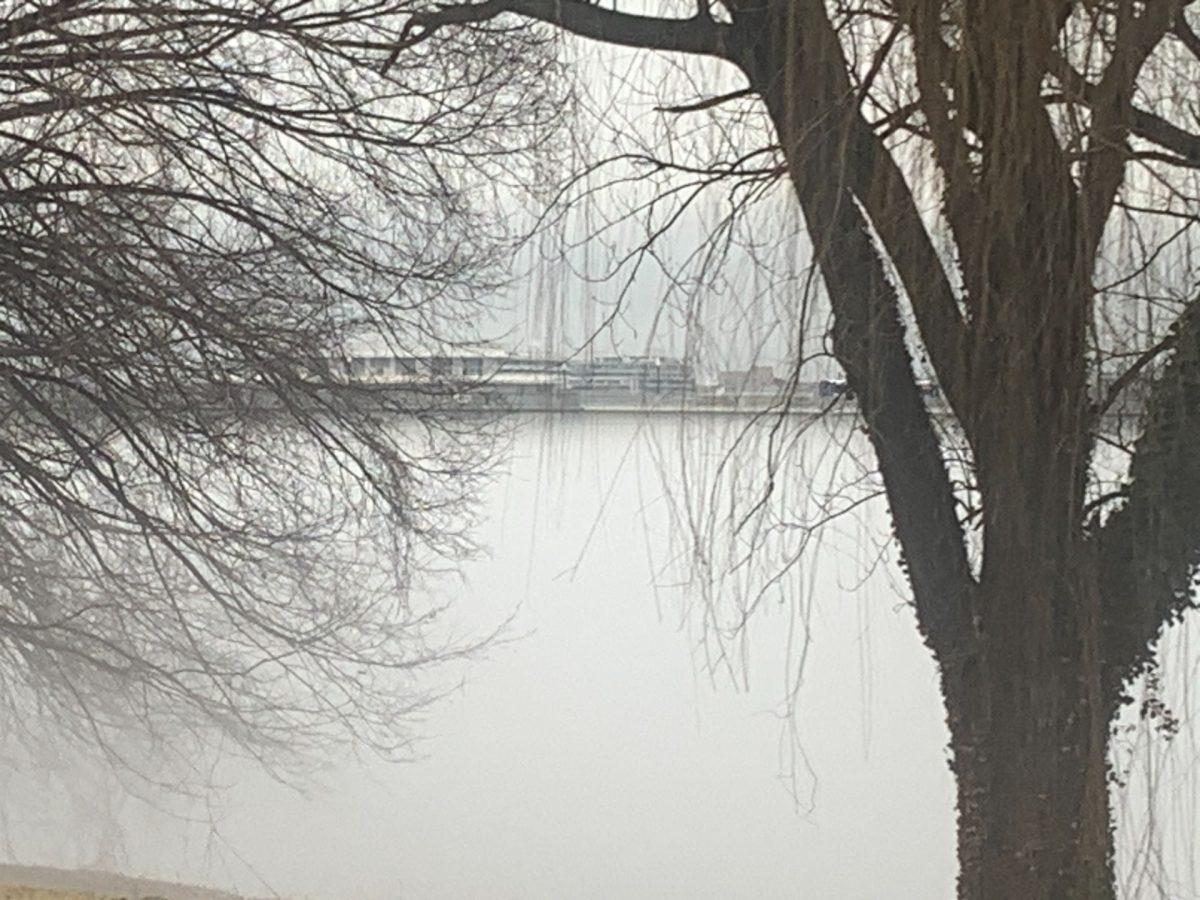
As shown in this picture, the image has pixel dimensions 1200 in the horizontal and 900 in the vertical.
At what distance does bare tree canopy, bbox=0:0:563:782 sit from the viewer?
1.73 m

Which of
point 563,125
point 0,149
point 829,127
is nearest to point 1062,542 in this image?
point 829,127

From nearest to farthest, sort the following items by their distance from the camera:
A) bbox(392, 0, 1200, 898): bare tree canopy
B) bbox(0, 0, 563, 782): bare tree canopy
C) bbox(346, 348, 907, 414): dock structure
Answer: bbox(392, 0, 1200, 898): bare tree canopy, bbox(346, 348, 907, 414): dock structure, bbox(0, 0, 563, 782): bare tree canopy

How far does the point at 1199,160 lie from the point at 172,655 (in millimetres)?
1303

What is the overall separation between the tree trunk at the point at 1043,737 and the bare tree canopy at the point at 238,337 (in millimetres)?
625

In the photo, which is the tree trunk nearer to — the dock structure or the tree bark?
the tree bark

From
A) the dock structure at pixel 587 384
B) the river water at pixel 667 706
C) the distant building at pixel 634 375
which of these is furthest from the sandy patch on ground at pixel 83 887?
the distant building at pixel 634 375

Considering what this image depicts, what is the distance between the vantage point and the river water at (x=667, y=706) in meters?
1.55

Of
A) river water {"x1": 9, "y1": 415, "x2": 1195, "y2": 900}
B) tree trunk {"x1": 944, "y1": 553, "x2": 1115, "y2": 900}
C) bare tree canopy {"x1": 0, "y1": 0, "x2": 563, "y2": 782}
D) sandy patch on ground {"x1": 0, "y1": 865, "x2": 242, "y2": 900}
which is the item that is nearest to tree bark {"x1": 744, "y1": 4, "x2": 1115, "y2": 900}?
tree trunk {"x1": 944, "y1": 553, "x2": 1115, "y2": 900}

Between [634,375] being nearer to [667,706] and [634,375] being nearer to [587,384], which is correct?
[587,384]

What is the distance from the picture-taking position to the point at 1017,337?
1.31 metres

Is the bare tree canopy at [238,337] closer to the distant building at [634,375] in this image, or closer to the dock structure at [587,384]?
the dock structure at [587,384]

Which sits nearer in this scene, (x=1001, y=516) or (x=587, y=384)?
(x=1001, y=516)

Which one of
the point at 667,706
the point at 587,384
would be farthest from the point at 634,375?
the point at 667,706

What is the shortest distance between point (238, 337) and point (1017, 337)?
0.93 m
